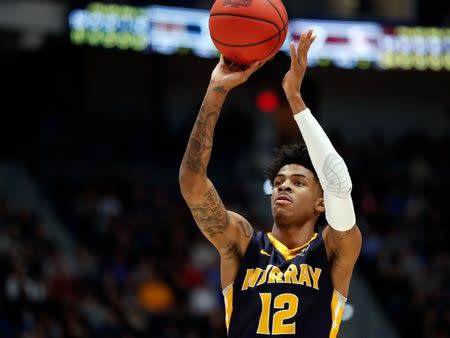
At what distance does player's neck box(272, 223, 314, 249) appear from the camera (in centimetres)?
438

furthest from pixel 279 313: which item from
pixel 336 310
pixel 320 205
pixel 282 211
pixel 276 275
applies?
pixel 320 205

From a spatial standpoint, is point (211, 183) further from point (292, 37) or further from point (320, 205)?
point (292, 37)

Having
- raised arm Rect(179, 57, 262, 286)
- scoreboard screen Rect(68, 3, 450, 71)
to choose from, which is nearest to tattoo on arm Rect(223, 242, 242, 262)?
raised arm Rect(179, 57, 262, 286)

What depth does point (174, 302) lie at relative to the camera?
11.4m

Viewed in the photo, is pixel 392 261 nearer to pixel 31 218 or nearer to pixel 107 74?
pixel 31 218

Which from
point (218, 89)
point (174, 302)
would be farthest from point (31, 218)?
point (218, 89)

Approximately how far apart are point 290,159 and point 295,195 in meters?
0.27

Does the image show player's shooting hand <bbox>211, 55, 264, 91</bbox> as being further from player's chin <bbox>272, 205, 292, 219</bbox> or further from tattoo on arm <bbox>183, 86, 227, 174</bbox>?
player's chin <bbox>272, 205, 292, 219</bbox>

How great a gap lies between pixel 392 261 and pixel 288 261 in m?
9.17

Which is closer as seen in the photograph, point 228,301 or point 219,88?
point 219,88

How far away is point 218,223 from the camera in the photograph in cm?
425

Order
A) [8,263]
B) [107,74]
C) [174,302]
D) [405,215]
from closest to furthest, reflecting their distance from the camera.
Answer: [8,263] < [174,302] < [405,215] < [107,74]

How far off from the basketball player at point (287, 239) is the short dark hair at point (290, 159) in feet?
0.43

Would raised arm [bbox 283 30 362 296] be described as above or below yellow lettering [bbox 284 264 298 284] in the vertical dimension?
above
